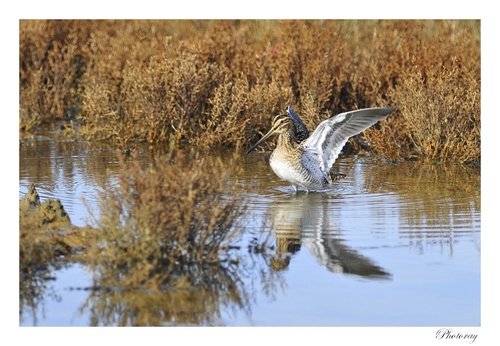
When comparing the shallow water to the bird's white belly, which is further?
the bird's white belly

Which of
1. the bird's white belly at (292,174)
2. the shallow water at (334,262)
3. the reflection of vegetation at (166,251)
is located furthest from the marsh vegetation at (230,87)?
the bird's white belly at (292,174)

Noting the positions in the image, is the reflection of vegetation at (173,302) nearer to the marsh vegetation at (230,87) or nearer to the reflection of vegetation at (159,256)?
the reflection of vegetation at (159,256)

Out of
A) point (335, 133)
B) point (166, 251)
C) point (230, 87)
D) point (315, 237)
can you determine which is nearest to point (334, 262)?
point (315, 237)

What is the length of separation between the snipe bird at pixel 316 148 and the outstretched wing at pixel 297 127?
20 centimetres

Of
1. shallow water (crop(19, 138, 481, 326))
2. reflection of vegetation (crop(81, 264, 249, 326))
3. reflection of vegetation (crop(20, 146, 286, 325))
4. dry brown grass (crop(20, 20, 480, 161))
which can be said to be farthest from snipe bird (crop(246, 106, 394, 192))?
reflection of vegetation (crop(81, 264, 249, 326))

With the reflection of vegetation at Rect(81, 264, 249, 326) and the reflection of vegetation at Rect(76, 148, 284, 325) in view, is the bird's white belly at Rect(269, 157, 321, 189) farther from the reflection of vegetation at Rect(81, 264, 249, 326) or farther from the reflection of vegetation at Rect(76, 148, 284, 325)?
the reflection of vegetation at Rect(81, 264, 249, 326)

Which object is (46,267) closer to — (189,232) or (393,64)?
(189,232)

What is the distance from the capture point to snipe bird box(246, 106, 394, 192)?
9.71 metres

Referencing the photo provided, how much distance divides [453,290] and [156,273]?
199 centimetres

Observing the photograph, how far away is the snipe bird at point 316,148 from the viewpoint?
9711mm

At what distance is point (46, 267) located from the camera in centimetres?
707

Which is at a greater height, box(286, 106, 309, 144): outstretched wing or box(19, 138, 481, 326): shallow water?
box(286, 106, 309, 144): outstretched wing

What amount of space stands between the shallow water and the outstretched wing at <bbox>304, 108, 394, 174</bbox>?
38 cm

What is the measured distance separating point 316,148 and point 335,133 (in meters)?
0.24
